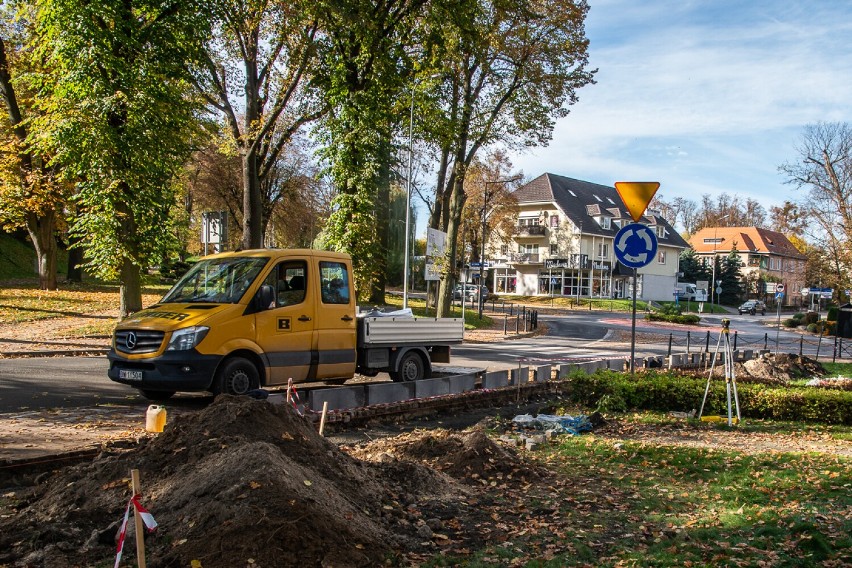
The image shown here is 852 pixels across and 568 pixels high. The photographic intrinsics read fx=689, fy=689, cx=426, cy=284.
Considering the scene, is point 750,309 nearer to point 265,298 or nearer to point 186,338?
point 265,298

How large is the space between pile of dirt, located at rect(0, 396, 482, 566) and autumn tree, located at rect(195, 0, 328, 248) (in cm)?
1653

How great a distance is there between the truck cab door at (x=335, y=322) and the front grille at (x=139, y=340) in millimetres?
2430

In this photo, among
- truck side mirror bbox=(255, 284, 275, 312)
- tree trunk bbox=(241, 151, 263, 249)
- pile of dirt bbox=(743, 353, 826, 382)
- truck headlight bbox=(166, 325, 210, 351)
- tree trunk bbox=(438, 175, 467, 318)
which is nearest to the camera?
truck headlight bbox=(166, 325, 210, 351)

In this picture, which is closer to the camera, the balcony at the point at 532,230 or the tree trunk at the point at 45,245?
the tree trunk at the point at 45,245

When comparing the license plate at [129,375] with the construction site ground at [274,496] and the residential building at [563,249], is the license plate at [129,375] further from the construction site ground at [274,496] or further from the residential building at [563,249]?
the residential building at [563,249]

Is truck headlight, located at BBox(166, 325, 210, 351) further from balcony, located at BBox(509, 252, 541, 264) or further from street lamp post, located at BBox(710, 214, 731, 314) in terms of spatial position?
balcony, located at BBox(509, 252, 541, 264)

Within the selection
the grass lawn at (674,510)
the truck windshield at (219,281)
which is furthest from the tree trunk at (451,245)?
the grass lawn at (674,510)

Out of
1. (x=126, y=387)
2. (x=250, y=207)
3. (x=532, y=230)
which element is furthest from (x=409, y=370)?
(x=532, y=230)

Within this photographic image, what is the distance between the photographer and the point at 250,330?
9969 mm

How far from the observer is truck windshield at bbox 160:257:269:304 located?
33.5 feet

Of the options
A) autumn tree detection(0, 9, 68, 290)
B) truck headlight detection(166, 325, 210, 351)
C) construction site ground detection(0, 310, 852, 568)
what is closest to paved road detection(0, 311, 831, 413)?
truck headlight detection(166, 325, 210, 351)

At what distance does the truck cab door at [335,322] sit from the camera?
434 inches

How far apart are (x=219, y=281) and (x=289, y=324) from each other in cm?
125

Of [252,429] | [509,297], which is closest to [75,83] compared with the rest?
[252,429]
